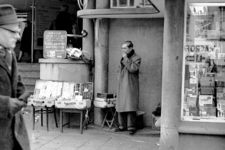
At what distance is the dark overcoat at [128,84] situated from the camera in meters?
8.04

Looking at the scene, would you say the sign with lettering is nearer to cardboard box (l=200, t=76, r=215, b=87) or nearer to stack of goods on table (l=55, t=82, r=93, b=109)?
stack of goods on table (l=55, t=82, r=93, b=109)

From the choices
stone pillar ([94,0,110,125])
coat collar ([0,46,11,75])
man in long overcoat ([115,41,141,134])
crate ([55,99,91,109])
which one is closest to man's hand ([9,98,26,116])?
coat collar ([0,46,11,75])

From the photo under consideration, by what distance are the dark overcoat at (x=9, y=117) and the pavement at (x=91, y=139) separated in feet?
12.2

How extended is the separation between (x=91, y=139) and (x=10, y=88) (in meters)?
4.59

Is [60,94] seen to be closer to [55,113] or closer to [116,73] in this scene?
[55,113]

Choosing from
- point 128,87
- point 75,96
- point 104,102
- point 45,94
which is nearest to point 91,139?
point 104,102

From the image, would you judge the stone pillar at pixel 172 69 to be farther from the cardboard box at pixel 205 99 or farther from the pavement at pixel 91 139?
the pavement at pixel 91 139

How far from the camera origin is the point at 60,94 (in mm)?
8422

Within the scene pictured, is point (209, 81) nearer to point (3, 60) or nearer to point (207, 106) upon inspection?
point (207, 106)

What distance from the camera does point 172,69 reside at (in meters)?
5.99

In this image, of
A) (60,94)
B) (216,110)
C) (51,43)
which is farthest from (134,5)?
(216,110)

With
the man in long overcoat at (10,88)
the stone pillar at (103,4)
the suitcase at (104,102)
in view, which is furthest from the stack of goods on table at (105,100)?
the man in long overcoat at (10,88)

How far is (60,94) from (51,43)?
3.83 ft

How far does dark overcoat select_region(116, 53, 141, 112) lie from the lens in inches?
316
